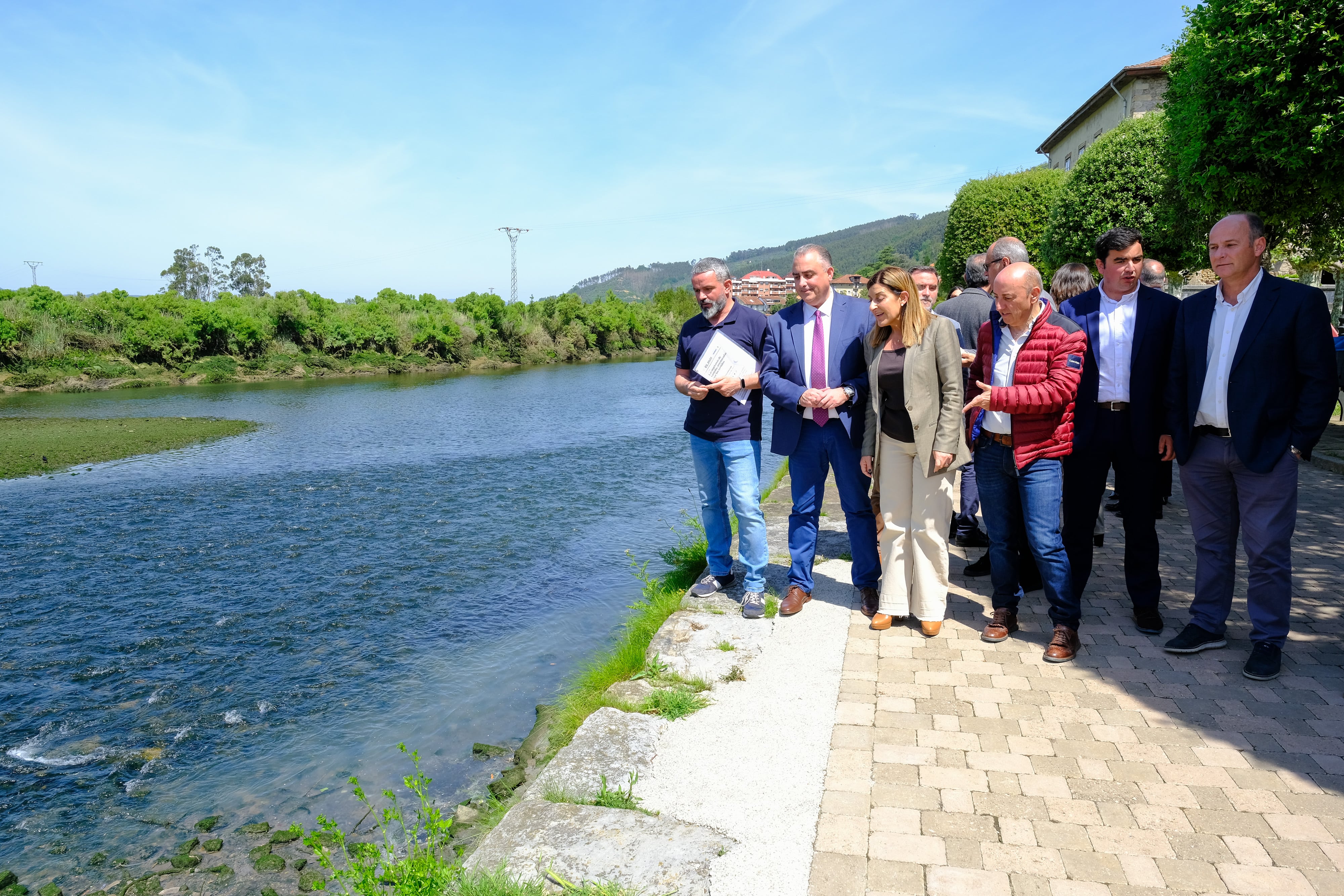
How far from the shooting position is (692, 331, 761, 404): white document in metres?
5.24

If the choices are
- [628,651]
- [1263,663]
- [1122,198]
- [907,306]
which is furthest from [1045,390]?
[1122,198]

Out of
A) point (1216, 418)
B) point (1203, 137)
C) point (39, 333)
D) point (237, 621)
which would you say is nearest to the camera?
point (1216, 418)

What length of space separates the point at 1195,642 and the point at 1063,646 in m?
0.71

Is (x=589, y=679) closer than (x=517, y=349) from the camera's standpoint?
Yes

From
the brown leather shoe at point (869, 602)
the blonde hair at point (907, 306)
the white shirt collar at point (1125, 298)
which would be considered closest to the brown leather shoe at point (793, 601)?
the brown leather shoe at point (869, 602)

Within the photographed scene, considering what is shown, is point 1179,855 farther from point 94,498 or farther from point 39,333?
point 39,333

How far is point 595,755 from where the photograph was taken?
359cm

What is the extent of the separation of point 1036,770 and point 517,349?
59.6m

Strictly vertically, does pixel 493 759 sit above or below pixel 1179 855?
below

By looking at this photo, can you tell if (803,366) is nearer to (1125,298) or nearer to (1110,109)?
(1125,298)

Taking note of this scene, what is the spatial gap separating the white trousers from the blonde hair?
1.99 feet

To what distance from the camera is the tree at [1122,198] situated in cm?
1670

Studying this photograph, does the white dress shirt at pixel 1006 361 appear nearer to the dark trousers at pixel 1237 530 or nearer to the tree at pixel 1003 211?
the dark trousers at pixel 1237 530


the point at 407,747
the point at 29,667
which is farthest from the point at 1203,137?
the point at 29,667
